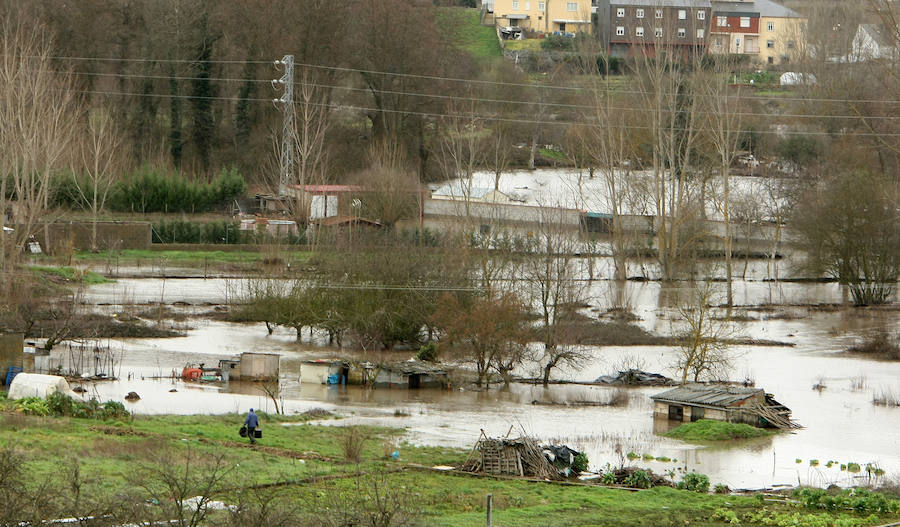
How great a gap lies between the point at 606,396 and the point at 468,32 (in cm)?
7181

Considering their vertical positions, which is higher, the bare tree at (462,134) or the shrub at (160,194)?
the bare tree at (462,134)

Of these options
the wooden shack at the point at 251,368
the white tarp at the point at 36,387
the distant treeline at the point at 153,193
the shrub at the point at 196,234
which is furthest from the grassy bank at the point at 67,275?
the white tarp at the point at 36,387

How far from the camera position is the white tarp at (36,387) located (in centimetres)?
2564

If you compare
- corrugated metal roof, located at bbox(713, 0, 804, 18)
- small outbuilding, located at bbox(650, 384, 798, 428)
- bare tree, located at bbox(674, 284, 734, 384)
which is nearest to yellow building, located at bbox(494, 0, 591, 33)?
corrugated metal roof, located at bbox(713, 0, 804, 18)

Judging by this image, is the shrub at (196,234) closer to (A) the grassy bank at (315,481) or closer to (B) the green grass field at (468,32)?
(B) the green grass field at (468,32)

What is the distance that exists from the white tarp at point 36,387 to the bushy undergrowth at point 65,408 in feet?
1.80

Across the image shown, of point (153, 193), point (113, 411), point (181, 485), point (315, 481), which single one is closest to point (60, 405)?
point (113, 411)

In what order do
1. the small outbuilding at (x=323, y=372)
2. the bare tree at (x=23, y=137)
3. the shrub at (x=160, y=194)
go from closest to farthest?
the small outbuilding at (x=323, y=372), the bare tree at (x=23, y=137), the shrub at (x=160, y=194)

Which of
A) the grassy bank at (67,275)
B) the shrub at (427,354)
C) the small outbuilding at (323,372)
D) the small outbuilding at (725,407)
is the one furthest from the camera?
the grassy bank at (67,275)

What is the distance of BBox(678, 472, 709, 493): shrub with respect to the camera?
22.0m

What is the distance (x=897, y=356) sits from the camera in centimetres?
4316

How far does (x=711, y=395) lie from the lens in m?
31.6

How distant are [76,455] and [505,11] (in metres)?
90.7

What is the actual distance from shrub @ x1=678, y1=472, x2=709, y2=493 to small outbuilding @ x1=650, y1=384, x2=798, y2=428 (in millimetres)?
8014
